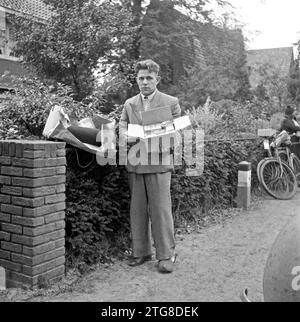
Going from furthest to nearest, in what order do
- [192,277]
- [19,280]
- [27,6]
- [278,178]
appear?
[27,6] < [278,178] < [192,277] < [19,280]

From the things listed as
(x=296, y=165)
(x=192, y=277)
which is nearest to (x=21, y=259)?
(x=192, y=277)

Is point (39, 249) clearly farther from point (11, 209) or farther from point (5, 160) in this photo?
point (5, 160)

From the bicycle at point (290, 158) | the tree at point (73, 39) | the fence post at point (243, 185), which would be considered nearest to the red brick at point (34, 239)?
the fence post at point (243, 185)

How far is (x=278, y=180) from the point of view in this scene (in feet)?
25.2

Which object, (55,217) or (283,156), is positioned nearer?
(55,217)

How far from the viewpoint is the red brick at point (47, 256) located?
3.26 metres

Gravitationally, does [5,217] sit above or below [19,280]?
above

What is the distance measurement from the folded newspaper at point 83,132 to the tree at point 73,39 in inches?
326

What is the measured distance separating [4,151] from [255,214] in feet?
14.4

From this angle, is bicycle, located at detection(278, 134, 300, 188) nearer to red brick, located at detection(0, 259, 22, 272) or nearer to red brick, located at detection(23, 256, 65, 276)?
red brick, located at detection(23, 256, 65, 276)

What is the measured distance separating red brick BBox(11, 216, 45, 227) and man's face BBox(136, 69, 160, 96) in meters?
1.57

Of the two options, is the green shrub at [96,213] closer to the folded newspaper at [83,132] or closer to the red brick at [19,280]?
the folded newspaper at [83,132]

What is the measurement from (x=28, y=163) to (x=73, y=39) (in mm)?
10168

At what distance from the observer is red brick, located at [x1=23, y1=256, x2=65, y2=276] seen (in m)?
3.26
